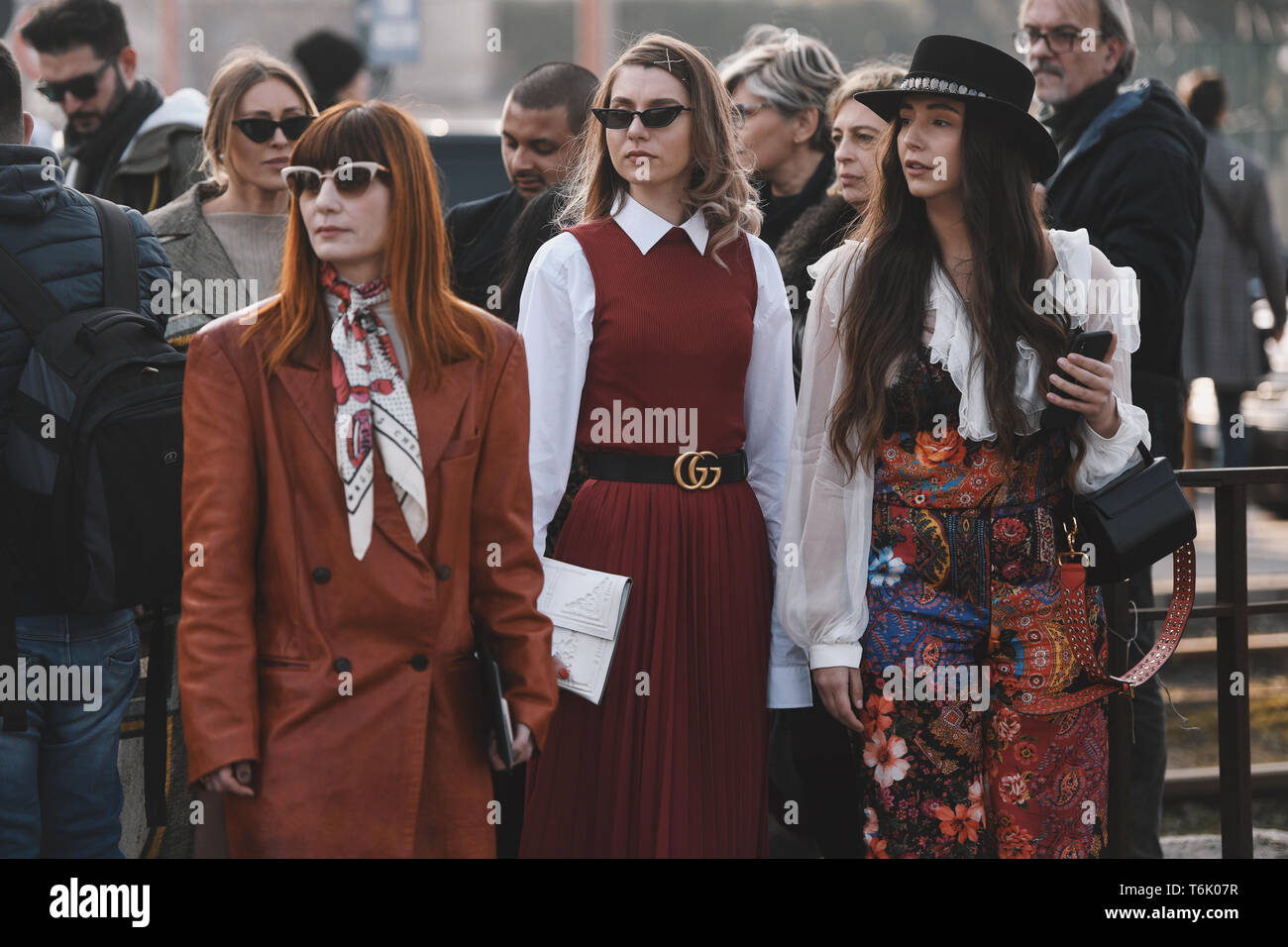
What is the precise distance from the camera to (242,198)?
4.60 metres

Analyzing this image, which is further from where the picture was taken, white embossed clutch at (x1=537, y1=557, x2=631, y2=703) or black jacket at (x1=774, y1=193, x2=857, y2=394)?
black jacket at (x1=774, y1=193, x2=857, y2=394)

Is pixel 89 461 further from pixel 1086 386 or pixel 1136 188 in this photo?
pixel 1136 188

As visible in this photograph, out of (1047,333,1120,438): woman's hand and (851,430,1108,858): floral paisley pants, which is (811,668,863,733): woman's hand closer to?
(851,430,1108,858): floral paisley pants

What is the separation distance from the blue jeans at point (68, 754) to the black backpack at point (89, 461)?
0.09 m

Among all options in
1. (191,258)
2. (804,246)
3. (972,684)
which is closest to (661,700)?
(972,684)

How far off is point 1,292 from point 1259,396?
30.7 ft

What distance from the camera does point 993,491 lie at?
323cm

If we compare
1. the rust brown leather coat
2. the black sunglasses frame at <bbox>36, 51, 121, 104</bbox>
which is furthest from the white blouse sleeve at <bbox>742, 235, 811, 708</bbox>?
the black sunglasses frame at <bbox>36, 51, 121, 104</bbox>

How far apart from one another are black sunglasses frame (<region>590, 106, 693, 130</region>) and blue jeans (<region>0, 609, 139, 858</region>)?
155 cm

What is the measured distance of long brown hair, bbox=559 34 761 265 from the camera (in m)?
3.68

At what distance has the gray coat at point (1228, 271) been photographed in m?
7.69

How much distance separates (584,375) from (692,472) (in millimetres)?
329
